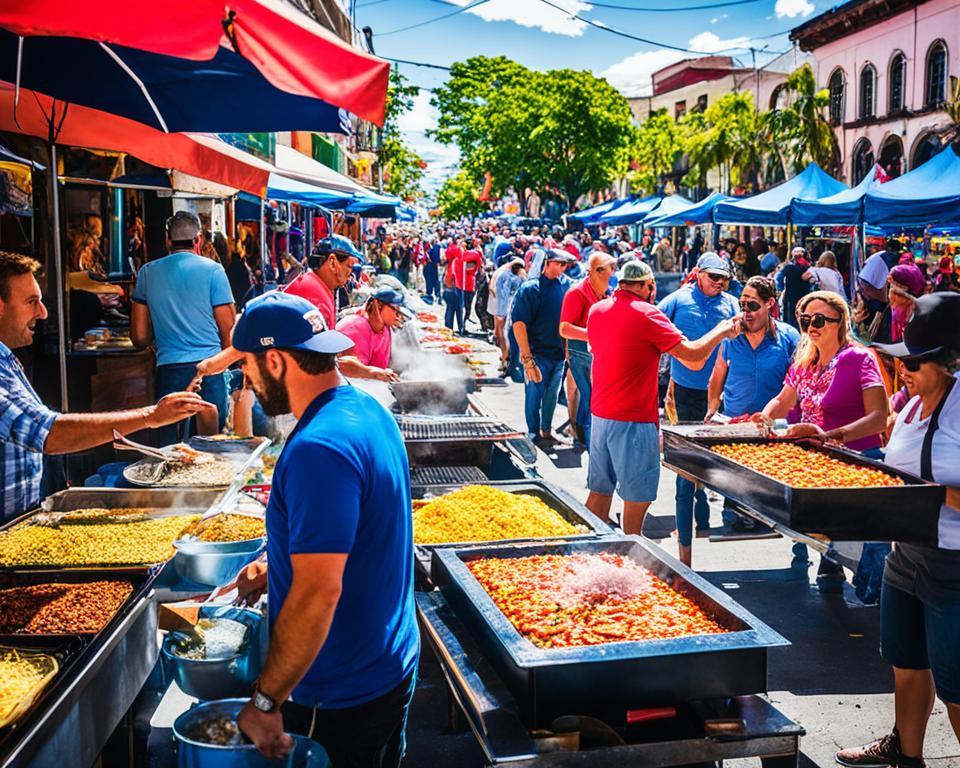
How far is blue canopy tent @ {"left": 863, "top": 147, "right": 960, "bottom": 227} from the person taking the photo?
1387 centimetres

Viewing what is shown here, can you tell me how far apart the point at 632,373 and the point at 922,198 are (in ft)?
32.3

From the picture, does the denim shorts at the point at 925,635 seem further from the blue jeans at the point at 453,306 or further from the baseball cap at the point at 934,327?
the blue jeans at the point at 453,306

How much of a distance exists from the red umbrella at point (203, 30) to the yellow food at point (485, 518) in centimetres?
253

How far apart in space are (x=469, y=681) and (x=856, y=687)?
114 inches

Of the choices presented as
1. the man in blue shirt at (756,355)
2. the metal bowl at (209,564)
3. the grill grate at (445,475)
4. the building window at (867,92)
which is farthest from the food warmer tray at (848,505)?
the building window at (867,92)

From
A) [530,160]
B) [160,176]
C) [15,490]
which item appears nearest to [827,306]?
[15,490]

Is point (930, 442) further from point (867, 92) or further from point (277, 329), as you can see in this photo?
point (867, 92)

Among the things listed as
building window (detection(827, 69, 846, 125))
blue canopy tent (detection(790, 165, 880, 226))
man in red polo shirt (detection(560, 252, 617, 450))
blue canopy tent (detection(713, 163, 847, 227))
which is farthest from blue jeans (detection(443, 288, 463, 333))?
building window (detection(827, 69, 846, 125))

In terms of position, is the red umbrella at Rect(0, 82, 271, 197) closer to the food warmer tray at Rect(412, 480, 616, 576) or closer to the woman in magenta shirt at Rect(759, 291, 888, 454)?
the food warmer tray at Rect(412, 480, 616, 576)

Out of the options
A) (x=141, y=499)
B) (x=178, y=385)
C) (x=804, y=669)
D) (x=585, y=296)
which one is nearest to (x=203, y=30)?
(x=141, y=499)

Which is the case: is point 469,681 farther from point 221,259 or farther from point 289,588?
point 221,259

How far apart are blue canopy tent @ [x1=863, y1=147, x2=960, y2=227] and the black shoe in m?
11.5

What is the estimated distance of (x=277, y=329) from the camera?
2873mm

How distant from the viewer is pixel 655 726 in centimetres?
350
